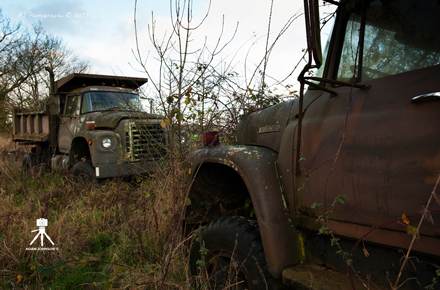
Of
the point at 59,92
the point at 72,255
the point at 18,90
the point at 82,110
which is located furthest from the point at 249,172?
the point at 18,90

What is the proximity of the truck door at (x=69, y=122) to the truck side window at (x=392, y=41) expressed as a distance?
6623 mm

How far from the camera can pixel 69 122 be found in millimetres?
7254

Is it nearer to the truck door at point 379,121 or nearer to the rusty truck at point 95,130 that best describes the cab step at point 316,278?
the truck door at point 379,121

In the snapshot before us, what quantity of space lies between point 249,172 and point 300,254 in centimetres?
57

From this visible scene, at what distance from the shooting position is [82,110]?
6.97 meters

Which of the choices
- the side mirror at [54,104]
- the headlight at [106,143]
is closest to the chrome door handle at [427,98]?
the headlight at [106,143]

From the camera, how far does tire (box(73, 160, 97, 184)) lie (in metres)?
6.06

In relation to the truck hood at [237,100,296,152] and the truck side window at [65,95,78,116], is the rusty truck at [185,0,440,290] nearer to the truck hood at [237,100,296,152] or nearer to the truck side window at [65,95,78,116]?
the truck hood at [237,100,296,152]

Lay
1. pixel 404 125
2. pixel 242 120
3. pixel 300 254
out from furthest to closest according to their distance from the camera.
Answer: pixel 242 120, pixel 300 254, pixel 404 125

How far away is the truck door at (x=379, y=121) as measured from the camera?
1241mm

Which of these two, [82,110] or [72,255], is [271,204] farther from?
[82,110]

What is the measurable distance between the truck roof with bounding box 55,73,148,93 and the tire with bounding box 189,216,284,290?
18.0ft

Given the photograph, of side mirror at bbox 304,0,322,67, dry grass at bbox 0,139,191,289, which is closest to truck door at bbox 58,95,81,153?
dry grass at bbox 0,139,191,289

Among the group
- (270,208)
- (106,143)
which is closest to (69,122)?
(106,143)
